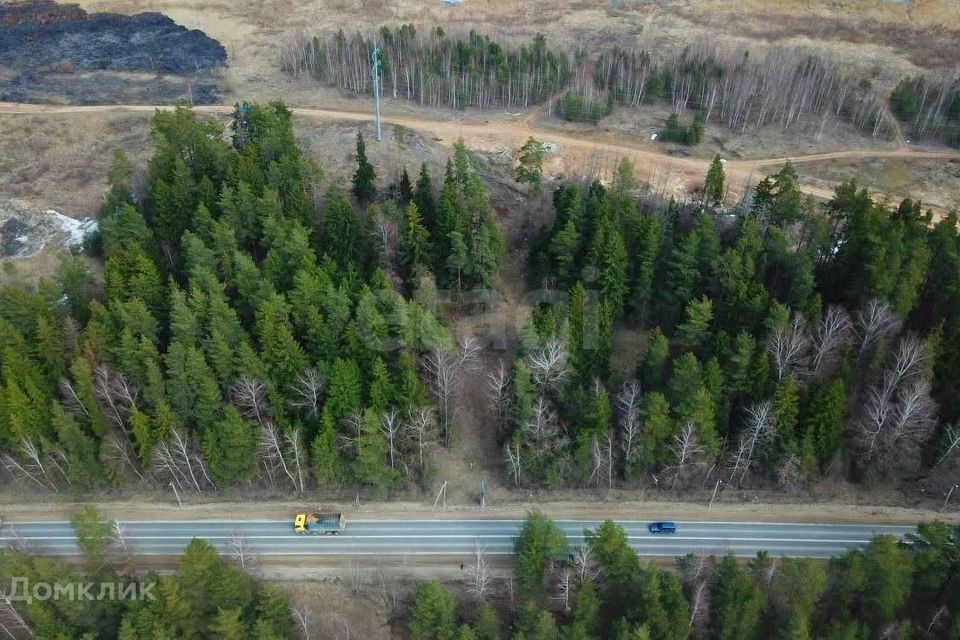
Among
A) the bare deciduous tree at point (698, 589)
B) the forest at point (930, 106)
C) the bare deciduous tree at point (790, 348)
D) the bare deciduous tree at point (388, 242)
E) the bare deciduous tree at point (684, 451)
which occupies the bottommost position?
the bare deciduous tree at point (698, 589)

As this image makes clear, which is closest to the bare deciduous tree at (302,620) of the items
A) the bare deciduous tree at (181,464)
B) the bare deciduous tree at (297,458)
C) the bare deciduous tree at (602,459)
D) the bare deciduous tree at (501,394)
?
the bare deciduous tree at (297,458)

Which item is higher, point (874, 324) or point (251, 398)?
point (874, 324)

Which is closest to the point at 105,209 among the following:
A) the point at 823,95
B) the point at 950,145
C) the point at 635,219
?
the point at 635,219

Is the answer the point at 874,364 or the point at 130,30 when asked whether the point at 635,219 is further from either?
the point at 130,30

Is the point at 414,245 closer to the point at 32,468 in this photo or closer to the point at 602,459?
the point at 602,459

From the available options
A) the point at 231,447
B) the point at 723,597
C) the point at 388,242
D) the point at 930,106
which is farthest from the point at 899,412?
the point at 930,106

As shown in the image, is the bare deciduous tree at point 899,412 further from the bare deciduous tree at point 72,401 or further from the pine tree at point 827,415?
the bare deciduous tree at point 72,401

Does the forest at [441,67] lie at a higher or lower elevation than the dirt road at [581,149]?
higher

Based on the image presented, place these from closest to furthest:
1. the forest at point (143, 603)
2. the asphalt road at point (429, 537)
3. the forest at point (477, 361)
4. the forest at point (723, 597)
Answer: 1. the forest at point (143, 603)
2. the forest at point (723, 597)
3. the asphalt road at point (429, 537)
4. the forest at point (477, 361)
